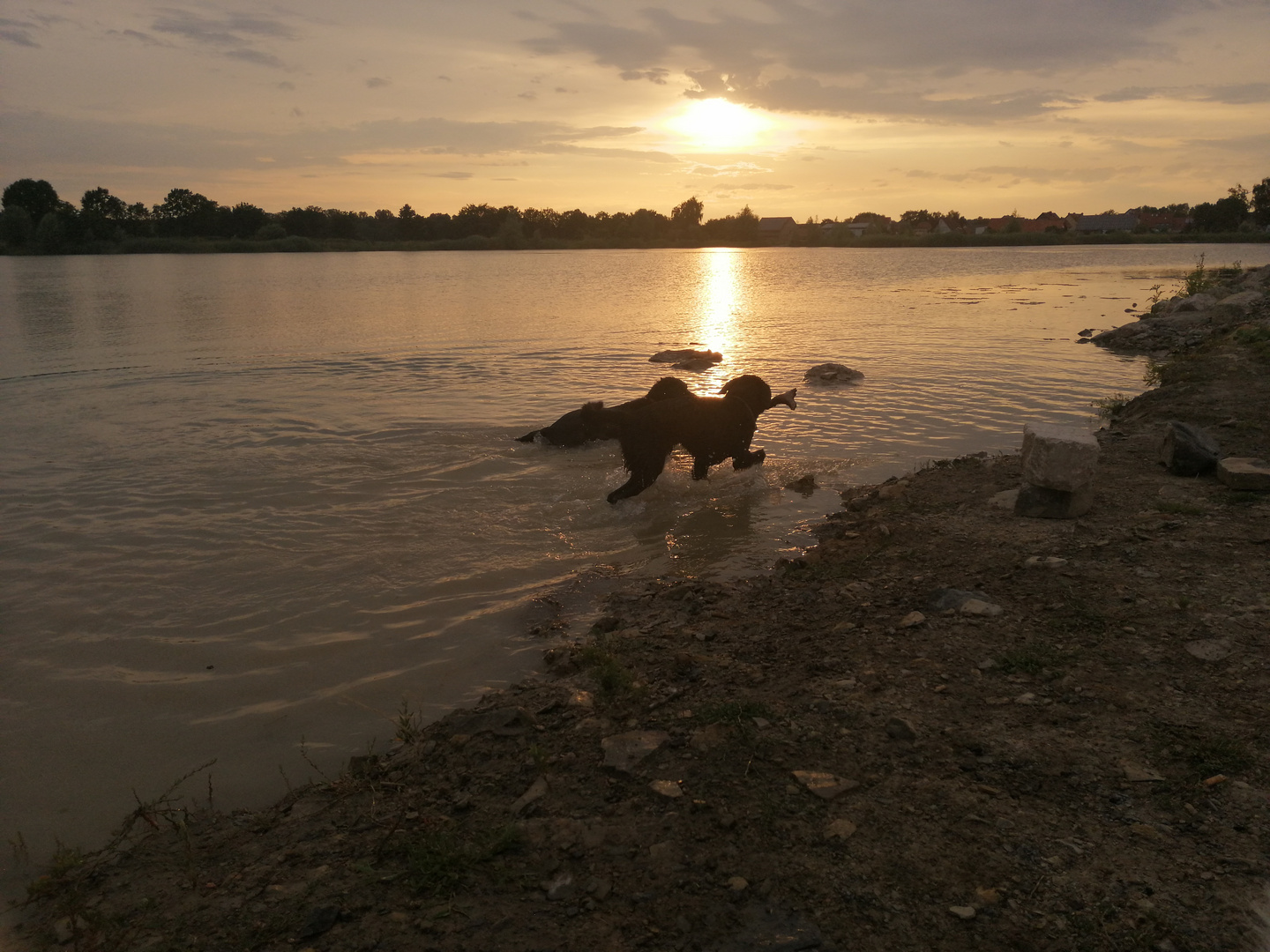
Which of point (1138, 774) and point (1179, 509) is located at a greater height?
point (1179, 509)

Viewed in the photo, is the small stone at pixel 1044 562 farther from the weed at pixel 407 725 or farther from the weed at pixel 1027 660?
the weed at pixel 407 725

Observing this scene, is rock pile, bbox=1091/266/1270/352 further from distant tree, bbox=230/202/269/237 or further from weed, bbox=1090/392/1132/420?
distant tree, bbox=230/202/269/237

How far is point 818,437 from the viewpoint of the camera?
37.4 feet

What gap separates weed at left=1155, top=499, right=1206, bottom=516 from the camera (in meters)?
6.16

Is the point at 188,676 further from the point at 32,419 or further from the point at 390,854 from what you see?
the point at 32,419

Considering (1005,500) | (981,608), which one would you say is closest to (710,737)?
(981,608)

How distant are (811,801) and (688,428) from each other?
18.0 ft

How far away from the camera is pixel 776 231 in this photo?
134 meters

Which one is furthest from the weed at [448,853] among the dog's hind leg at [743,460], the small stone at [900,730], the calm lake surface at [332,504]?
the dog's hind leg at [743,460]

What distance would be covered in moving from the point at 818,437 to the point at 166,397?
11.8 m

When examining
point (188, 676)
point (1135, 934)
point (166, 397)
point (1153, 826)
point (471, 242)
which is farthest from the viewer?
point (471, 242)

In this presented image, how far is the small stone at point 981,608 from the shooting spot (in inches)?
191

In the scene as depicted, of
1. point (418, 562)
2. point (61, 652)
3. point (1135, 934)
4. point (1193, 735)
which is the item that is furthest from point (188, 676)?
point (1193, 735)

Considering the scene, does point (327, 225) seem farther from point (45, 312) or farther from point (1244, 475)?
point (1244, 475)
